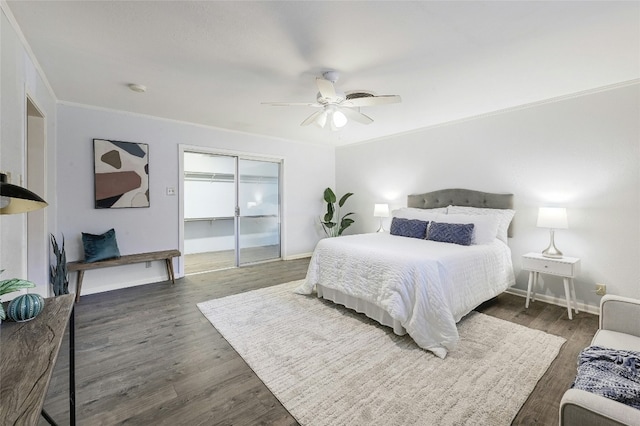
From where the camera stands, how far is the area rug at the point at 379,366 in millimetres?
1655

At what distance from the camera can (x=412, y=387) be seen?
185 cm

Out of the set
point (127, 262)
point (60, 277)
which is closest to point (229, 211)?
point (127, 262)

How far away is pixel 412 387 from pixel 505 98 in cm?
328

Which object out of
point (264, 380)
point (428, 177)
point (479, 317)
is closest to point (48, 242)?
point (264, 380)

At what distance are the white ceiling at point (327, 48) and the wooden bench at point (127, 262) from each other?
2.01m

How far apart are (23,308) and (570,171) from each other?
4.73 metres

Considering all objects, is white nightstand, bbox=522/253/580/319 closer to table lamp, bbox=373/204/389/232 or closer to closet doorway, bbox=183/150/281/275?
table lamp, bbox=373/204/389/232

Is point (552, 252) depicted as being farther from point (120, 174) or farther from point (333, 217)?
point (120, 174)

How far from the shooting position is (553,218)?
308 centimetres

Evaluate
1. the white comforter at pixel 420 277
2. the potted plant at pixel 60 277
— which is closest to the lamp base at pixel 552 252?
the white comforter at pixel 420 277

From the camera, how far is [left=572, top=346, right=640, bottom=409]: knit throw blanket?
1082 millimetres

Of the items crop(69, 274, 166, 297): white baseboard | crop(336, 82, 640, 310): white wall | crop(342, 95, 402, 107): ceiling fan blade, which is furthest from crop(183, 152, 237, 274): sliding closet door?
crop(336, 82, 640, 310): white wall

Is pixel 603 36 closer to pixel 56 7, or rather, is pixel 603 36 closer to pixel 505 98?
pixel 505 98

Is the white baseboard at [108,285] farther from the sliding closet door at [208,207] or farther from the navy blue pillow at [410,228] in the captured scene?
the navy blue pillow at [410,228]
